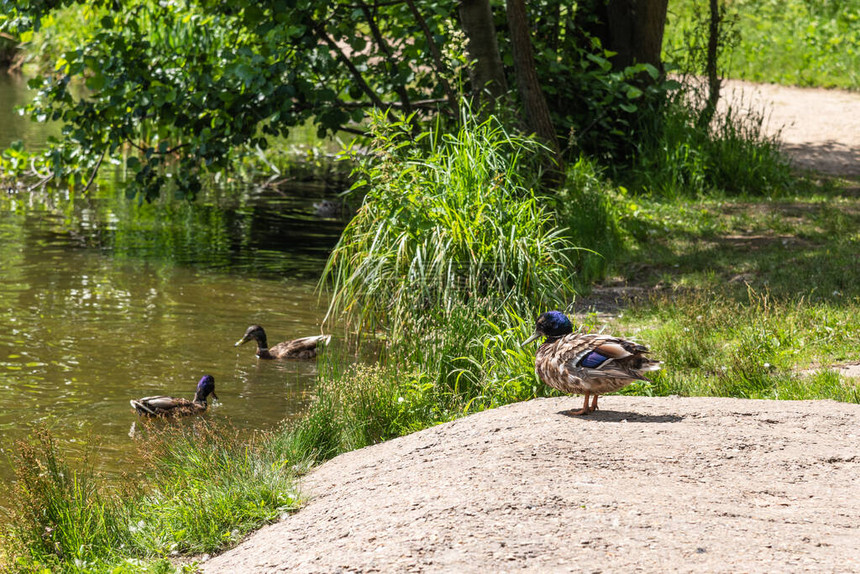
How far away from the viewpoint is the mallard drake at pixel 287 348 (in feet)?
33.8

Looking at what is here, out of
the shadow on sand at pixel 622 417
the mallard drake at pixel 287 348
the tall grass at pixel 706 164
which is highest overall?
the tall grass at pixel 706 164

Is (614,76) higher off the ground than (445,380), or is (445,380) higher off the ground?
(614,76)

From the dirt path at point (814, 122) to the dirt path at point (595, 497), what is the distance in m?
10.5

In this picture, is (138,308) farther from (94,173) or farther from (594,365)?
(594,365)

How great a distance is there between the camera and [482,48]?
1222 cm

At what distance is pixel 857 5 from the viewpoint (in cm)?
2738

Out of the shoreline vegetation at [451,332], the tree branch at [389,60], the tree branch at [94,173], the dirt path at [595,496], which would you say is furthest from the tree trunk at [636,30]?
the dirt path at [595,496]

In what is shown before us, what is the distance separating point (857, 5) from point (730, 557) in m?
26.9

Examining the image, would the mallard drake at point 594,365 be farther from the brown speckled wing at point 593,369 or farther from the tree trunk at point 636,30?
the tree trunk at point 636,30

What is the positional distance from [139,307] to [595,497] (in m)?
8.18

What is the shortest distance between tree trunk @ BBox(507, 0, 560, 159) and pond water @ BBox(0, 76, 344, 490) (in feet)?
11.5

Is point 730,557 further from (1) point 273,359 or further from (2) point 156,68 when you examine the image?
(2) point 156,68

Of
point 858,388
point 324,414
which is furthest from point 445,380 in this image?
point 858,388

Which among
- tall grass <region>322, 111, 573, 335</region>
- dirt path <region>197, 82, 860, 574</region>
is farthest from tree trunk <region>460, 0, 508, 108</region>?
dirt path <region>197, 82, 860, 574</region>
